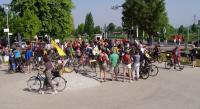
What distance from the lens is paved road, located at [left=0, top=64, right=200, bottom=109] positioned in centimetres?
1534

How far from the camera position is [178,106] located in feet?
49.4

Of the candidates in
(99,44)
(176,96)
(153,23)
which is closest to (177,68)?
(99,44)

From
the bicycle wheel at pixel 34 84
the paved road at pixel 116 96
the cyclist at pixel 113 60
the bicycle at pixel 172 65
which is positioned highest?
the cyclist at pixel 113 60

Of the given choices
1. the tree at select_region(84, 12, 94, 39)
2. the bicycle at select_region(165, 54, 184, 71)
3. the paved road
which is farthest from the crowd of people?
the tree at select_region(84, 12, 94, 39)

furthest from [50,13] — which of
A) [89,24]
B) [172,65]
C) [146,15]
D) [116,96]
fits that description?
[89,24]

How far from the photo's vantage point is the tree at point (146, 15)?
63625mm

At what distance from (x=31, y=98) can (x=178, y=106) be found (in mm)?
5922

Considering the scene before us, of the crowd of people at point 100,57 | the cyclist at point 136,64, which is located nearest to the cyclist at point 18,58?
the crowd of people at point 100,57

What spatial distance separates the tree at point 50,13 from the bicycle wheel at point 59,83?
4499cm

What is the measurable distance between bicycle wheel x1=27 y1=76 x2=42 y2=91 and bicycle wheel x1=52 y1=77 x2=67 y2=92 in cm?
68

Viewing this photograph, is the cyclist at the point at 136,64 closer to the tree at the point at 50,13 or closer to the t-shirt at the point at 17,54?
the t-shirt at the point at 17,54

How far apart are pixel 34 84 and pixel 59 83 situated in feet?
3.77

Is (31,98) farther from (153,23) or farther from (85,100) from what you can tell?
(153,23)

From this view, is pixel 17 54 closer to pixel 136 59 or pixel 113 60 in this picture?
pixel 113 60
